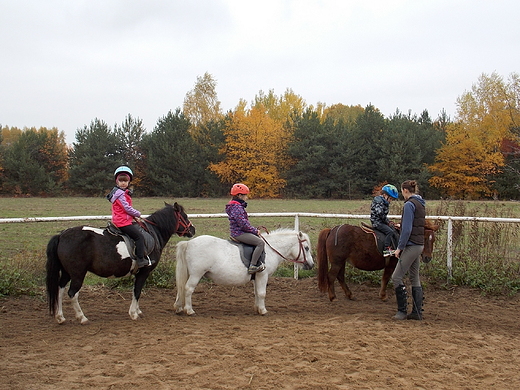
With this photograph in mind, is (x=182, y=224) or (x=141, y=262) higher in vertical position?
(x=182, y=224)

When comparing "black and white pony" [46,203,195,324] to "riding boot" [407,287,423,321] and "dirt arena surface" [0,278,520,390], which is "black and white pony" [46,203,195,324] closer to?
"dirt arena surface" [0,278,520,390]

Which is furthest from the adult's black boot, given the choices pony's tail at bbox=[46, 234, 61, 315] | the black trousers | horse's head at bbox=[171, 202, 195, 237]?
the black trousers

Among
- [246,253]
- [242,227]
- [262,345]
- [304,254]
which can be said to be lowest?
[262,345]

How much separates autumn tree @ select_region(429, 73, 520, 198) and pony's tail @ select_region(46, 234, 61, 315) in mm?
40195

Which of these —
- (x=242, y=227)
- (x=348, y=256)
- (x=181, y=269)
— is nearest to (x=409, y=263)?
(x=348, y=256)

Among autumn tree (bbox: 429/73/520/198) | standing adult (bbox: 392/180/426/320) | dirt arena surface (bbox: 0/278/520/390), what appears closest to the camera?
dirt arena surface (bbox: 0/278/520/390)

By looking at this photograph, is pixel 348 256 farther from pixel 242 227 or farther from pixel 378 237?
pixel 242 227

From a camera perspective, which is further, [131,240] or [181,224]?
[181,224]

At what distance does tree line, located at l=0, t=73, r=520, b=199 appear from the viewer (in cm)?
4066

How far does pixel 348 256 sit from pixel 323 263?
0.47 meters

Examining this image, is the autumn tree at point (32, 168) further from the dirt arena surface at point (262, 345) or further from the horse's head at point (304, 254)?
the horse's head at point (304, 254)

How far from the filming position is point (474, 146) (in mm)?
39844

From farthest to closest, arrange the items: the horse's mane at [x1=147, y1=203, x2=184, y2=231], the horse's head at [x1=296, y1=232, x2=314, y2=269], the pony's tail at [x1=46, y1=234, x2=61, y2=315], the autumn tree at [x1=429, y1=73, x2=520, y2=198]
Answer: the autumn tree at [x1=429, y1=73, x2=520, y2=198] → the horse's head at [x1=296, y1=232, x2=314, y2=269] → the horse's mane at [x1=147, y1=203, x2=184, y2=231] → the pony's tail at [x1=46, y1=234, x2=61, y2=315]

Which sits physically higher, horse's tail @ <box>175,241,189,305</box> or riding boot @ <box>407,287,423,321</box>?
horse's tail @ <box>175,241,189,305</box>
